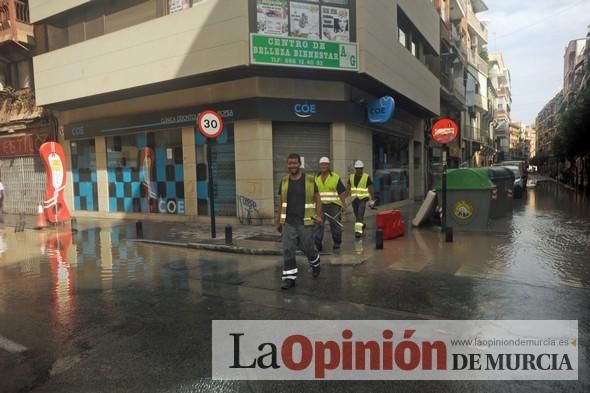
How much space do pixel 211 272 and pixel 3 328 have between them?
125 inches

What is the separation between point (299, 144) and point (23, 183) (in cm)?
1426

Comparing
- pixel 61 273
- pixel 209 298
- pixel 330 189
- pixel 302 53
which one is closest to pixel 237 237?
pixel 330 189

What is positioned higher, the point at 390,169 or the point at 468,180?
the point at 390,169

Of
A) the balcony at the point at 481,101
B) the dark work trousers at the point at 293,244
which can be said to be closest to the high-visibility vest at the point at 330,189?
the dark work trousers at the point at 293,244

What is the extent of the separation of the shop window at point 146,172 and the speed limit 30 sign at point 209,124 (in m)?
4.44

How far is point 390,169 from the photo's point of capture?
1808cm

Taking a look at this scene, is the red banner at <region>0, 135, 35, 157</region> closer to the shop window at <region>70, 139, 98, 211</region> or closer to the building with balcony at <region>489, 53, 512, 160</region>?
the shop window at <region>70, 139, 98, 211</region>

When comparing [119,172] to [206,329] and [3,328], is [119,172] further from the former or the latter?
[206,329]

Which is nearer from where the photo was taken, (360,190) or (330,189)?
(330,189)

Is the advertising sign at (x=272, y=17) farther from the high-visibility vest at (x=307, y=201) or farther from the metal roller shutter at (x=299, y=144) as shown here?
the high-visibility vest at (x=307, y=201)

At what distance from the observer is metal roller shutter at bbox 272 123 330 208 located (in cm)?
1307

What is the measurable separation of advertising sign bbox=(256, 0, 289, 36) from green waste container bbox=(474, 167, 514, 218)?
7.43 metres

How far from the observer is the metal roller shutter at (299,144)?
1307 cm

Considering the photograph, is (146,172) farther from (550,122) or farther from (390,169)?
(550,122)
